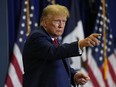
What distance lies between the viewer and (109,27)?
11.2ft

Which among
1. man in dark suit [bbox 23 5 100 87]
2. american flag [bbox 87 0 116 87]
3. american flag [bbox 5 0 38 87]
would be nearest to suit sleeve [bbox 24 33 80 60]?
man in dark suit [bbox 23 5 100 87]

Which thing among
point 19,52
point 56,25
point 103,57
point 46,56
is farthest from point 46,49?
point 103,57

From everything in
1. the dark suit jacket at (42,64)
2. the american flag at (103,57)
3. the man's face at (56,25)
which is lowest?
the american flag at (103,57)

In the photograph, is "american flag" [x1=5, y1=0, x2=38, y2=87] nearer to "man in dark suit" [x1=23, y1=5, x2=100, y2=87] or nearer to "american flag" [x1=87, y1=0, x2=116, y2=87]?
"american flag" [x1=87, y1=0, x2=116, y2=87]

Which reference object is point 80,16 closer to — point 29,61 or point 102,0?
point 102,0

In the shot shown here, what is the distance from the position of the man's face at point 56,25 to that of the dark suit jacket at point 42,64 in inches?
1.3

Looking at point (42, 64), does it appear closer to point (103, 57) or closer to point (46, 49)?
point (46, 49)

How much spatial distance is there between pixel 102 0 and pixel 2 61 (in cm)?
118

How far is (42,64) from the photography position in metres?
1.61

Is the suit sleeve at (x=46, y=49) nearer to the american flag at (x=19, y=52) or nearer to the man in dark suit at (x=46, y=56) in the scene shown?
the man in dark suit at (x=46, y=56)

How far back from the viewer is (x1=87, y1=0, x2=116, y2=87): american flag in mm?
3387

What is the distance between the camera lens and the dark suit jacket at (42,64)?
155 centimetres

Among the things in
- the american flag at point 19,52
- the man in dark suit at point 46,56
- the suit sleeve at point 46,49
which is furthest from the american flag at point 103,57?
the suit sleeve at point 46,49

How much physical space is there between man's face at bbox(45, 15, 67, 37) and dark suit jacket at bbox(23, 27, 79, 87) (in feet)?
0.11
